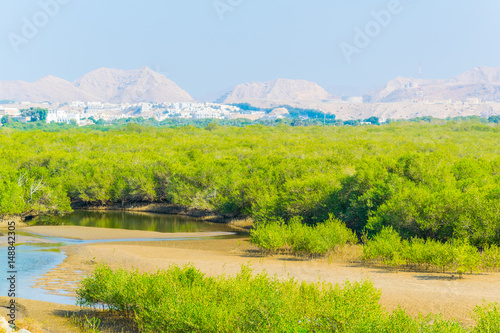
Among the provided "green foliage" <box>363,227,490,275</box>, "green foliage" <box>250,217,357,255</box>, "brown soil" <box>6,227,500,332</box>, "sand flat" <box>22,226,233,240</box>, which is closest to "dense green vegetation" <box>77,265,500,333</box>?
"brown soil" <box>6,227,500,332</box>

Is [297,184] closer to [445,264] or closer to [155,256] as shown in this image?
[155,256]

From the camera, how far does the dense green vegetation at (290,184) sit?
93.8 feet

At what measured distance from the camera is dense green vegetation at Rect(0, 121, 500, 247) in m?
28.6

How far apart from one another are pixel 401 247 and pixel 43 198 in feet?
100

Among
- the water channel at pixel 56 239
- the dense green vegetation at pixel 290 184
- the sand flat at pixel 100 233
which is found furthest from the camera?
the sand flat at pixel 100 233

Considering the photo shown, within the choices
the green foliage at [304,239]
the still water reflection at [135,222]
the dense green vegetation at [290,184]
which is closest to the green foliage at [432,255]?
the dense green vegetation at [290,184]

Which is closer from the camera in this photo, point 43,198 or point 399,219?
point 399,219

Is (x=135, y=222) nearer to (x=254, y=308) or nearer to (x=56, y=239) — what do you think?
(x=56, y=239)

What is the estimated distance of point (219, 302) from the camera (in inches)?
635

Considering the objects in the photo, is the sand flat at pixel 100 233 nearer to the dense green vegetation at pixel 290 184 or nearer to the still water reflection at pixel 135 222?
the still water reflection at pixel 135 222

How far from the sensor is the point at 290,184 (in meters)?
38.8

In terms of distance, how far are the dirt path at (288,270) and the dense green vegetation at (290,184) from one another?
14.8 ft

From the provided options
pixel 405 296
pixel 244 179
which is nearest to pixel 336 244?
pixel 405 296

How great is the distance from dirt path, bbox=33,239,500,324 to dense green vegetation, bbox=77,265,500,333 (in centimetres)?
323
